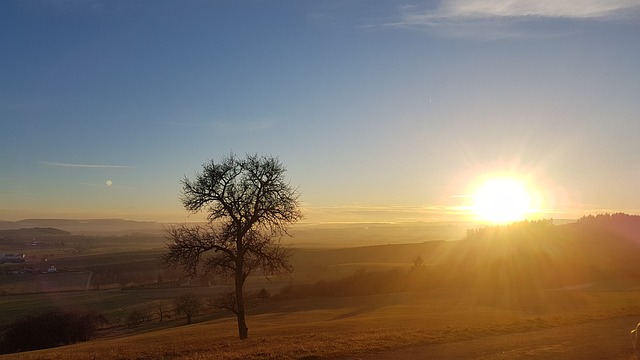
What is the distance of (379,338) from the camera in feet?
72.2

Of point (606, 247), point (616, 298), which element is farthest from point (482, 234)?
point (616, 298)

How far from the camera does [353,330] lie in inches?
1189

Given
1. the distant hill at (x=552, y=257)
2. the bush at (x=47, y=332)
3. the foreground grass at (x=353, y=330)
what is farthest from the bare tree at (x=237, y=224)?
the distant hill at (x=552, y=257)

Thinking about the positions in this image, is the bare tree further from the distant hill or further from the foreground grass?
the distant hill

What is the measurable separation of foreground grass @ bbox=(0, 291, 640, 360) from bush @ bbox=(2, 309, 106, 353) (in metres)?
14.7

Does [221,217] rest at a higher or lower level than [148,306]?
higher

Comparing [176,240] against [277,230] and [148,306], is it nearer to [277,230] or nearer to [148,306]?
[277,230]

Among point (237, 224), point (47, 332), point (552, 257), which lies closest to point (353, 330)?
point (237, 224)

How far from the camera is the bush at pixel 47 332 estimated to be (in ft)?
180

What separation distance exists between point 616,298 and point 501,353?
43.9 meters

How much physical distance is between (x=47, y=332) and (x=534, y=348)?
5468 centimetres

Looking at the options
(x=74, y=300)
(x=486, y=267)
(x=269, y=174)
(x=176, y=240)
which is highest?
(x=269, y=174)

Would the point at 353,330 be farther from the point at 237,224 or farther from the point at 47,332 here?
the point at 47,332

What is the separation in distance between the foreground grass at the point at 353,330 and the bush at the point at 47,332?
48.4ft
